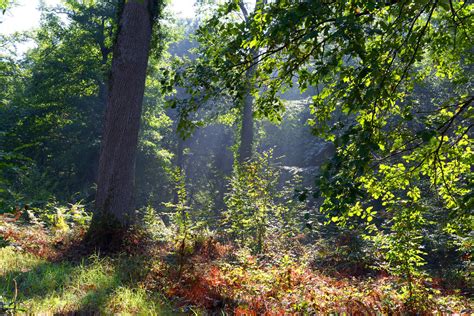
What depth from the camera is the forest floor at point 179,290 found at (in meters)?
4.39

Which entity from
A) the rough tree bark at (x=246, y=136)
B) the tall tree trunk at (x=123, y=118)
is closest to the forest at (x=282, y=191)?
the tall tree trunk at (x=123, y=118)

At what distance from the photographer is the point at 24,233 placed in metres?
8.18

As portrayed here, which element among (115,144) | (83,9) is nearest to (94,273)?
(115,144)

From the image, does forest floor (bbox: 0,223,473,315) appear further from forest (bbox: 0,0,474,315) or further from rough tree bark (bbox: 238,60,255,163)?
rough tree bark (bbox: 238,60,255,163)

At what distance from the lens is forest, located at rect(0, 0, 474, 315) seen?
135 inches

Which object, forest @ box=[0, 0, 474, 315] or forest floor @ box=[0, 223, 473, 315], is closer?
forest @ box=[0, 0, 474, 315]

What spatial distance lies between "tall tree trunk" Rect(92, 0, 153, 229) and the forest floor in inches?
53.0

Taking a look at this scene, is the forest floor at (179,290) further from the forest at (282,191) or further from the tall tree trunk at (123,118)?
the tall tree trunk at (123,118)

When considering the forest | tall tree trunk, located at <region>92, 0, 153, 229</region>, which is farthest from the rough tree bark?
tall tree trunk, located at <region>92, 0, 153, 229</region>

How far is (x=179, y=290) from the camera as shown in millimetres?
5109

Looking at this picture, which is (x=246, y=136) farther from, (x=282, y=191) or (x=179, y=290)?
(x=179, y=290)

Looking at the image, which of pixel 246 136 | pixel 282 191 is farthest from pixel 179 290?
pixel 246 136

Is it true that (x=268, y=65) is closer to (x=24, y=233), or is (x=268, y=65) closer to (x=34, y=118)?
(x=24, y=233)

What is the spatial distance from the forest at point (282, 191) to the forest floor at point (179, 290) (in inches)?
1.2
